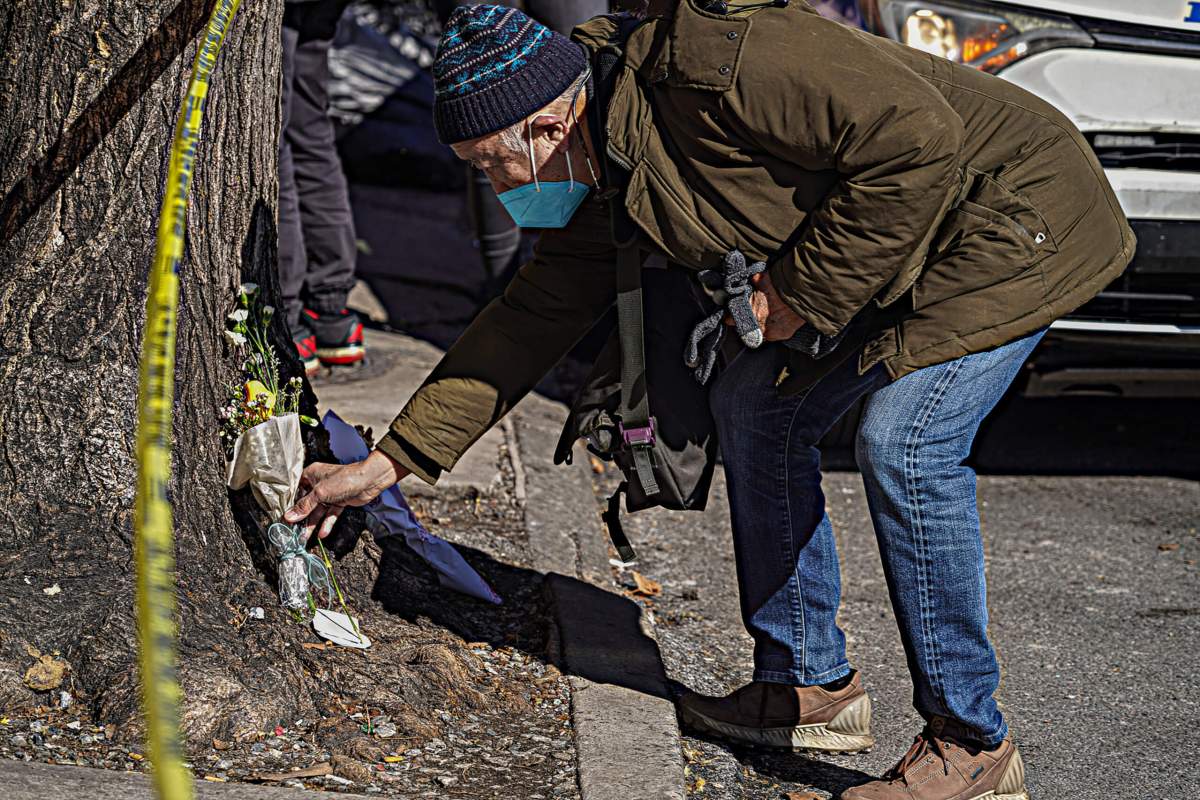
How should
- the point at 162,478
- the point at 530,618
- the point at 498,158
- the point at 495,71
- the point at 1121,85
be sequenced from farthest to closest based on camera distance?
the point at 1121,85 → the point at 530,618 → the point at 498,158 → the point at 495,71 → the point at 162,478

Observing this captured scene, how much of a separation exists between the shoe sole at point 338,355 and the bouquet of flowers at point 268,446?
1.92 meters

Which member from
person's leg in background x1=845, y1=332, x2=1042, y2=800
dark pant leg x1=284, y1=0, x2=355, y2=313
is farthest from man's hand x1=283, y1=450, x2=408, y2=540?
dark pant leg x1=284, y1=0, x2=355, y2=313

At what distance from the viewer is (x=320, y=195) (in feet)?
14.9

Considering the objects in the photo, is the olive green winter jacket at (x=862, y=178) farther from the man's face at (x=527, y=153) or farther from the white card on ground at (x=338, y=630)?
A: the white card on ground at (x=338, y=630)

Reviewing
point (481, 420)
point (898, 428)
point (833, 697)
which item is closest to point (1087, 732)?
point (833, 697)

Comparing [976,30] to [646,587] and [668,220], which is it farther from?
[668,220]

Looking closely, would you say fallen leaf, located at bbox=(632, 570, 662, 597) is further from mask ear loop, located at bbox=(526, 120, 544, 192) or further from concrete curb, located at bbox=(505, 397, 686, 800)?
mask ear loop, located at bbox=(526, 120, 544, 192)

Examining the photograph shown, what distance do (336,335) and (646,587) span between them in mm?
1709

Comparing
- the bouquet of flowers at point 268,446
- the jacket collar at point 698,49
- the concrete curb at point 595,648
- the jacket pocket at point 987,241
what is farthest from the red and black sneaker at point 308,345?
the jacket pocket at point 987,241

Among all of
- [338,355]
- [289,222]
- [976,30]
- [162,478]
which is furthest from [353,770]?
[976,30]

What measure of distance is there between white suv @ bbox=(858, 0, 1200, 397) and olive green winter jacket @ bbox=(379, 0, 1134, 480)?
1.71m

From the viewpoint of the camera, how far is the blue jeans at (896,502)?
232cm

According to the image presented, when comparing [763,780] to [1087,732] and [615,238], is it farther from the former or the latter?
[615,238]

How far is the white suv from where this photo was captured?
391cm
